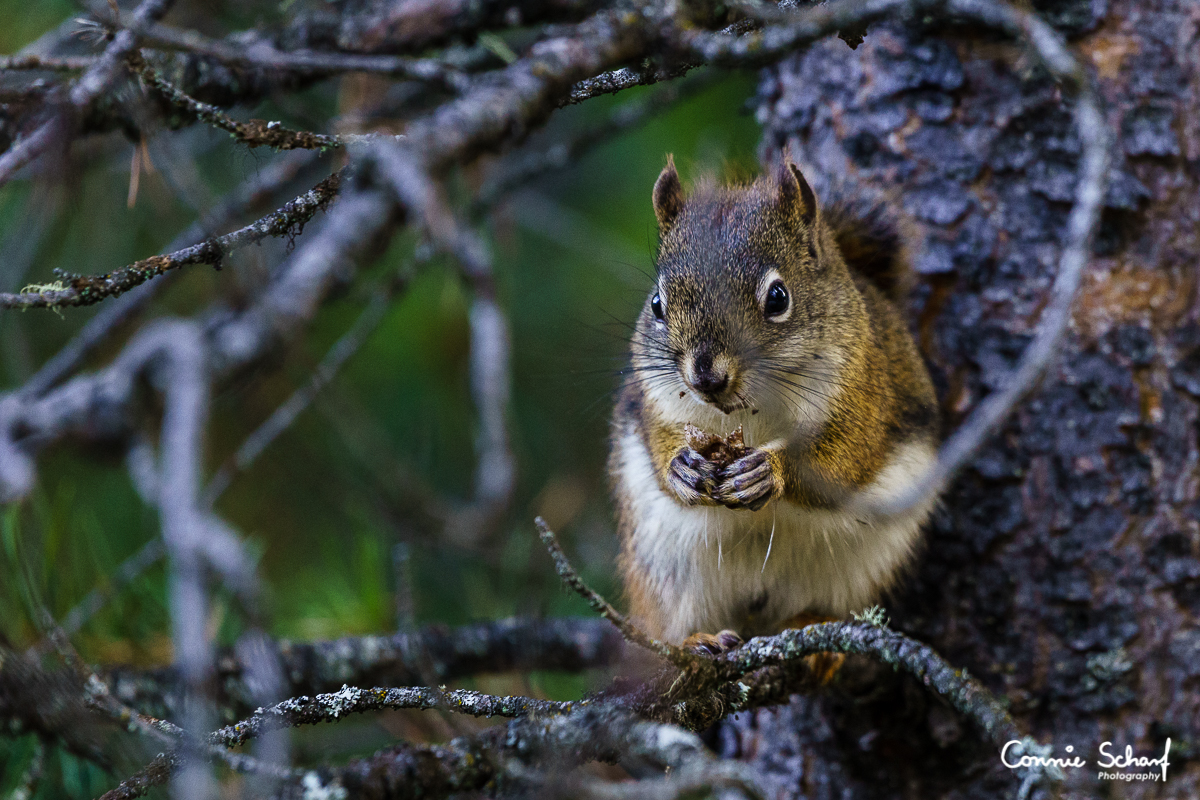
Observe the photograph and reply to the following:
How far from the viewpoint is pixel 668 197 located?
87.4 inches

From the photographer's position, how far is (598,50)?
979 mm

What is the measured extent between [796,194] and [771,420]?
495mm

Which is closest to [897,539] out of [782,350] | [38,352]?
[782,350]

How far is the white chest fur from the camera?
1.98 metres

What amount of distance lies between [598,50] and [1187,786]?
1.88 meters

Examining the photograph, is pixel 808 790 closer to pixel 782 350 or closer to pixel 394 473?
pixel 782 350

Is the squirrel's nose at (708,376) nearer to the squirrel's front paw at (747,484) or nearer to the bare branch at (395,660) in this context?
the squirrel's front paw at (747,484)

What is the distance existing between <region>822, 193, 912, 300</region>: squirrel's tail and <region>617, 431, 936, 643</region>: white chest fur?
16.6 inches

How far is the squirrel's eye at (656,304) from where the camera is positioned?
208cm

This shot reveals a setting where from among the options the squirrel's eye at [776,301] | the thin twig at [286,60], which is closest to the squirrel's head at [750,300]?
the squirrel's eye at [776,301]

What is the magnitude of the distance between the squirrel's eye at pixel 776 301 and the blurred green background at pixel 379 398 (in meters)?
0.41
